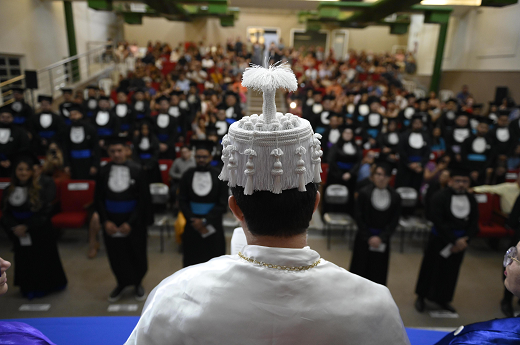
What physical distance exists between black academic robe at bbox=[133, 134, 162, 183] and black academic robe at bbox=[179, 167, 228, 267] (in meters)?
2.51

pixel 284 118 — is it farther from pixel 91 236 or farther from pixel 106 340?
pixel 91 236

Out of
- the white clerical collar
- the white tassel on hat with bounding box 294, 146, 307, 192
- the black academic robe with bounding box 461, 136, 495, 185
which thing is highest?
the white tassel on hat with bounding box 294, 146, 307, 192

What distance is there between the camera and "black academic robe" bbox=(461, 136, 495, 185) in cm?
695

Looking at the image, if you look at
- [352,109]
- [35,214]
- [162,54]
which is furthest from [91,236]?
[162,54]

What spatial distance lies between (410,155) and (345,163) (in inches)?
60.4

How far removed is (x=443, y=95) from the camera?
16.6 m

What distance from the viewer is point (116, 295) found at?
425 cm

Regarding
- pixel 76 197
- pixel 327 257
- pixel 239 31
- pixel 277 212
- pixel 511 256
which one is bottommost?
pixel 327 257

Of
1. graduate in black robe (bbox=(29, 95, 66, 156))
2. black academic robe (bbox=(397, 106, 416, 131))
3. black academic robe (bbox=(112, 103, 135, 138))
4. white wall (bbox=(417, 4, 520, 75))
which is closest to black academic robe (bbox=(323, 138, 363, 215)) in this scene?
black academic robe (bbox=(397, 106, 416, 131))

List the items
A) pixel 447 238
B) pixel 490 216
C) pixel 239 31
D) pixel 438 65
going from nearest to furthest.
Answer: pixel 447 238 < pixel 490 216 < pixel 438 65 < pixel 239 31

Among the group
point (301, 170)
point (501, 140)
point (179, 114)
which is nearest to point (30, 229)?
point (301, 170)

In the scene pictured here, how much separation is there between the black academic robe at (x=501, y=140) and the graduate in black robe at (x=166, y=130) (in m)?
7.36

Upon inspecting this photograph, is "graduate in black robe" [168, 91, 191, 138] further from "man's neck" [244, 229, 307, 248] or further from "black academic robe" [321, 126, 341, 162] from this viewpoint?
"man's neck" [244, 229, 307, 248]

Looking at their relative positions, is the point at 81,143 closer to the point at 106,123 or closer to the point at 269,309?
the point at 106,123
